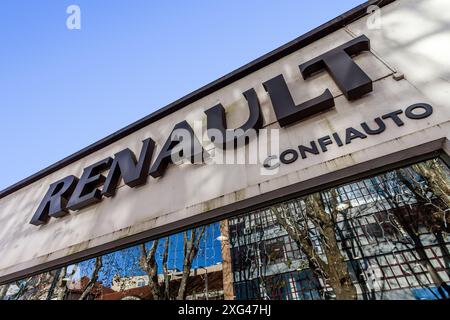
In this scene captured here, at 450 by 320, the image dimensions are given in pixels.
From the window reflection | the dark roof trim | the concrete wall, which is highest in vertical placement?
the dark roof trim

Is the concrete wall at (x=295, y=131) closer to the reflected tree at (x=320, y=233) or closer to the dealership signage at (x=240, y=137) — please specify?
the dealership signage at (x=240, y=137)

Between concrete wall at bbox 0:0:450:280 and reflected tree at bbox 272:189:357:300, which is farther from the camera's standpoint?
reflected tree at bbox 272:189:357:300

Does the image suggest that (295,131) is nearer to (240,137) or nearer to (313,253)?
(240,137)

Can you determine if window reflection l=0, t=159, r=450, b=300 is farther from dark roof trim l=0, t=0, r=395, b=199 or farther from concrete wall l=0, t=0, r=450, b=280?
dark roof trim l=0, t=0, r=395, b=199

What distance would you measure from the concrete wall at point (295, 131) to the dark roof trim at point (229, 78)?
0.44 feet


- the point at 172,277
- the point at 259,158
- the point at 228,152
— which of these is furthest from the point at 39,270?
the point at 259,158

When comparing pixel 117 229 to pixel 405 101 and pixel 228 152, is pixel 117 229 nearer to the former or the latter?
pixel 228 152

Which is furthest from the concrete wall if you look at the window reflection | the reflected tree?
the reflected tree

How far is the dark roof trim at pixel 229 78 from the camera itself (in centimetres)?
442

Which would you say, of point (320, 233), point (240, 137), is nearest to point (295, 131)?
point (240, 137)

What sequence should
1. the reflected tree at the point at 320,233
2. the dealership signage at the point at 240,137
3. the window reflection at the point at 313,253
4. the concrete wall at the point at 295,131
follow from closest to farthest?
the window reflection at the point at 313,253 < the concrete wall at the point at 295,131 < the reflected tree at the point at 320,233 < the dealership signage at the point at 240,137

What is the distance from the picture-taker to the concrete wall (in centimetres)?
292

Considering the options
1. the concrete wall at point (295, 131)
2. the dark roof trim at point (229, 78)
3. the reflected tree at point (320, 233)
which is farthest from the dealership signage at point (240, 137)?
the reflected tree at point (320, 233)

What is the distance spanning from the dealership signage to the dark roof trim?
0.70 metres
